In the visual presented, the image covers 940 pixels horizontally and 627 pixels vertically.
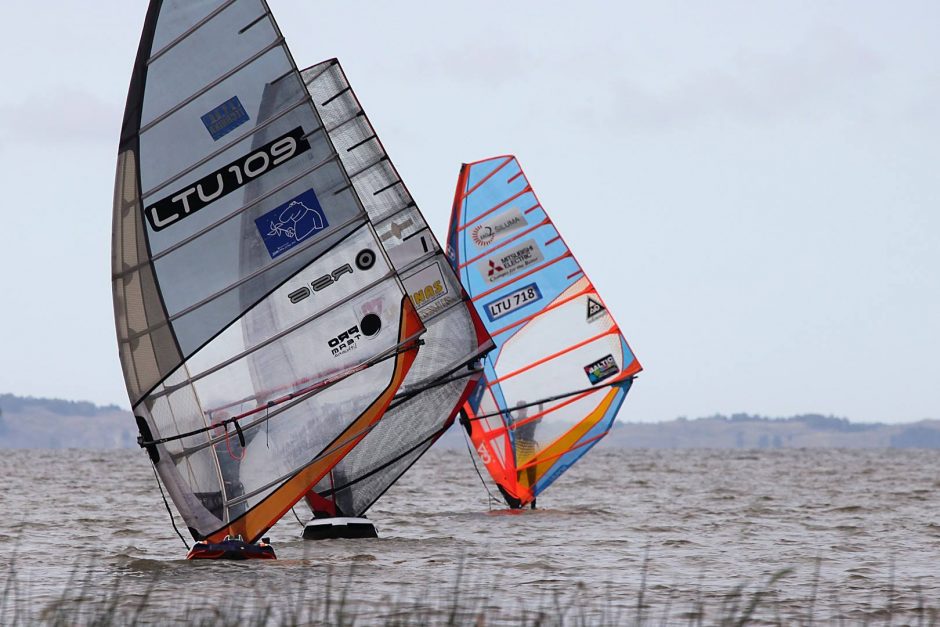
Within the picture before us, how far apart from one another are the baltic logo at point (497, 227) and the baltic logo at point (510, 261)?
32 cm

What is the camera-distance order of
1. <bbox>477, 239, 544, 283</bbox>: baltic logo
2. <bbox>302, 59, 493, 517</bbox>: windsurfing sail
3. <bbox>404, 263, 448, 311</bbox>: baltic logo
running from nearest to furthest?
<bbox>302, 59, 493, 517</bbox>: windsurfing sail < <bbox>404, 263, 448, 311</bbox>: baltic logo < <bbox>477, 239, 544, 283</bbox>: baltic logo

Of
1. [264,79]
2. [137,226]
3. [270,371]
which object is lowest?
[270,371]

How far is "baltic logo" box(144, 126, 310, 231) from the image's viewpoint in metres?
14.3

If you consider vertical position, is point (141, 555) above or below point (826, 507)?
above

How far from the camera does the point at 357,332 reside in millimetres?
14523

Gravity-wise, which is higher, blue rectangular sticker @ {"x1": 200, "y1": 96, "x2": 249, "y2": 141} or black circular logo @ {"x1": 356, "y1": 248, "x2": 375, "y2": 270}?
blue rectangular sticker @ {"x1": 200, "y1": 96, "x2": 249, "y2": 141}

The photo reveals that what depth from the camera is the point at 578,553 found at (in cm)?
1648

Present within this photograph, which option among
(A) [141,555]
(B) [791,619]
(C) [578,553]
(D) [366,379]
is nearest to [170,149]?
(D) [366,379]

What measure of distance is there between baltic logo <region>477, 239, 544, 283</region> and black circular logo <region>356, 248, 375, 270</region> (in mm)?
10169

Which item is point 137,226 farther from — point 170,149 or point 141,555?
point 141,555

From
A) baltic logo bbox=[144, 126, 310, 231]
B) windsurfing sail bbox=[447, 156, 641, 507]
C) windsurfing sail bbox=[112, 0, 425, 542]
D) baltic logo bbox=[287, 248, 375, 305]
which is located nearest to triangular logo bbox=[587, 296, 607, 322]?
windsurfing sail bbox=[447, 156, 641, 507]

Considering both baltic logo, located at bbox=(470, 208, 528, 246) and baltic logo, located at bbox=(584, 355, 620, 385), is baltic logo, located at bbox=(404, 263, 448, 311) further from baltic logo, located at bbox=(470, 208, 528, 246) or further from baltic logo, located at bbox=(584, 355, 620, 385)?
baltic logo, located at bbox=(584, 355, 620, 385)

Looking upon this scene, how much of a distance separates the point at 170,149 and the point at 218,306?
1.72 meters

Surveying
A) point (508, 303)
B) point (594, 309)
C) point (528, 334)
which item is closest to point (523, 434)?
point (528, 334)
